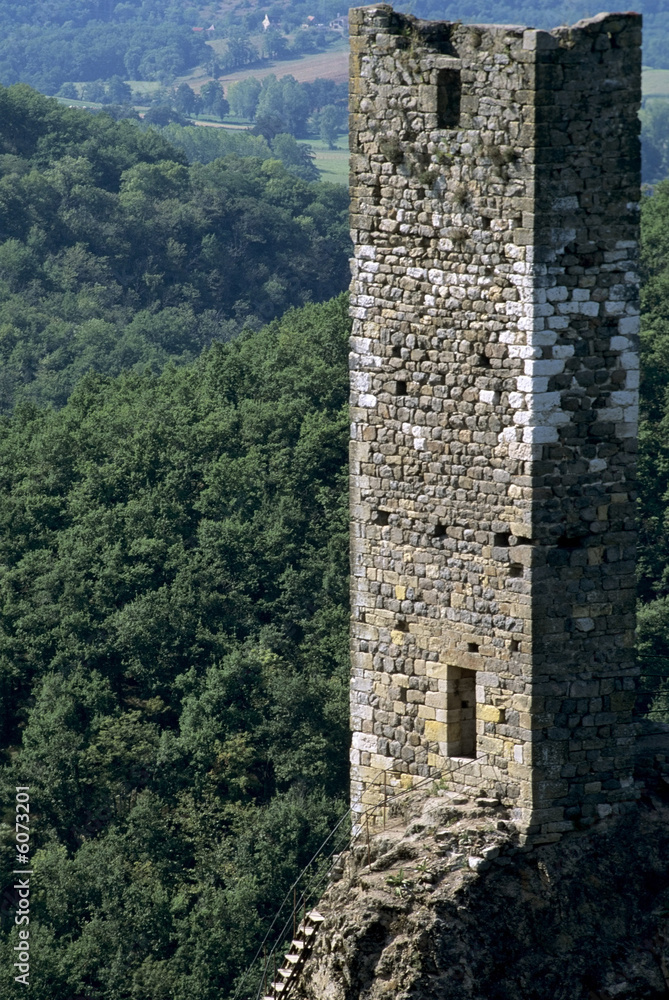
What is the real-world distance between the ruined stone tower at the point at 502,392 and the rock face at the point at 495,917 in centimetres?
31

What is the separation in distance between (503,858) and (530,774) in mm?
682

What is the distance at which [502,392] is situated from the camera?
1922 centimetres

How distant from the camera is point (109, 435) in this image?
62938 mm

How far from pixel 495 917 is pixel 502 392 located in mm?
4016

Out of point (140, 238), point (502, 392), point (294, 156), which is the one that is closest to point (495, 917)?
point (502, 392)

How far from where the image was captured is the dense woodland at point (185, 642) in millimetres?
47344

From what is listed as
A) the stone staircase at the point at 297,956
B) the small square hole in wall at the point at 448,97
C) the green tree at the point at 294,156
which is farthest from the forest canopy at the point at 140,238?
the small square hole in wall at the point at 448,97

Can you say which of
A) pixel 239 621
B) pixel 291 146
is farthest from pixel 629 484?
pixel 291 146

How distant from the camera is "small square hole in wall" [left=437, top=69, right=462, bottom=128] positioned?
19312mm

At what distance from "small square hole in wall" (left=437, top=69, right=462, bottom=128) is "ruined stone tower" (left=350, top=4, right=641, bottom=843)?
17mm

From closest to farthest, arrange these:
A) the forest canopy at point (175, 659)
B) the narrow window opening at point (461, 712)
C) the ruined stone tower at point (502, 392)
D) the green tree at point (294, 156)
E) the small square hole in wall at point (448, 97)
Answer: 1. the ruined stone tower at point (502, 392)
2. the small square hole in wall at point (448, 97)
3. the narrow window opening at point (461, 712)
4. the forest canopy at point (175, 659)
5. the green tree at point (294, 156)

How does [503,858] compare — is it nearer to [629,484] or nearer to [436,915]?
[436,915]

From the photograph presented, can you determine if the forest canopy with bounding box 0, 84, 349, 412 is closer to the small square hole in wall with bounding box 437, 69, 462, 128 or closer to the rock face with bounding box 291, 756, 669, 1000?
the small square hole in wall with bounding box 437, 69, 462, 128

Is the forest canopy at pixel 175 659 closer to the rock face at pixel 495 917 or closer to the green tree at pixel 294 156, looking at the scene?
the rock face at pixel 495 917
